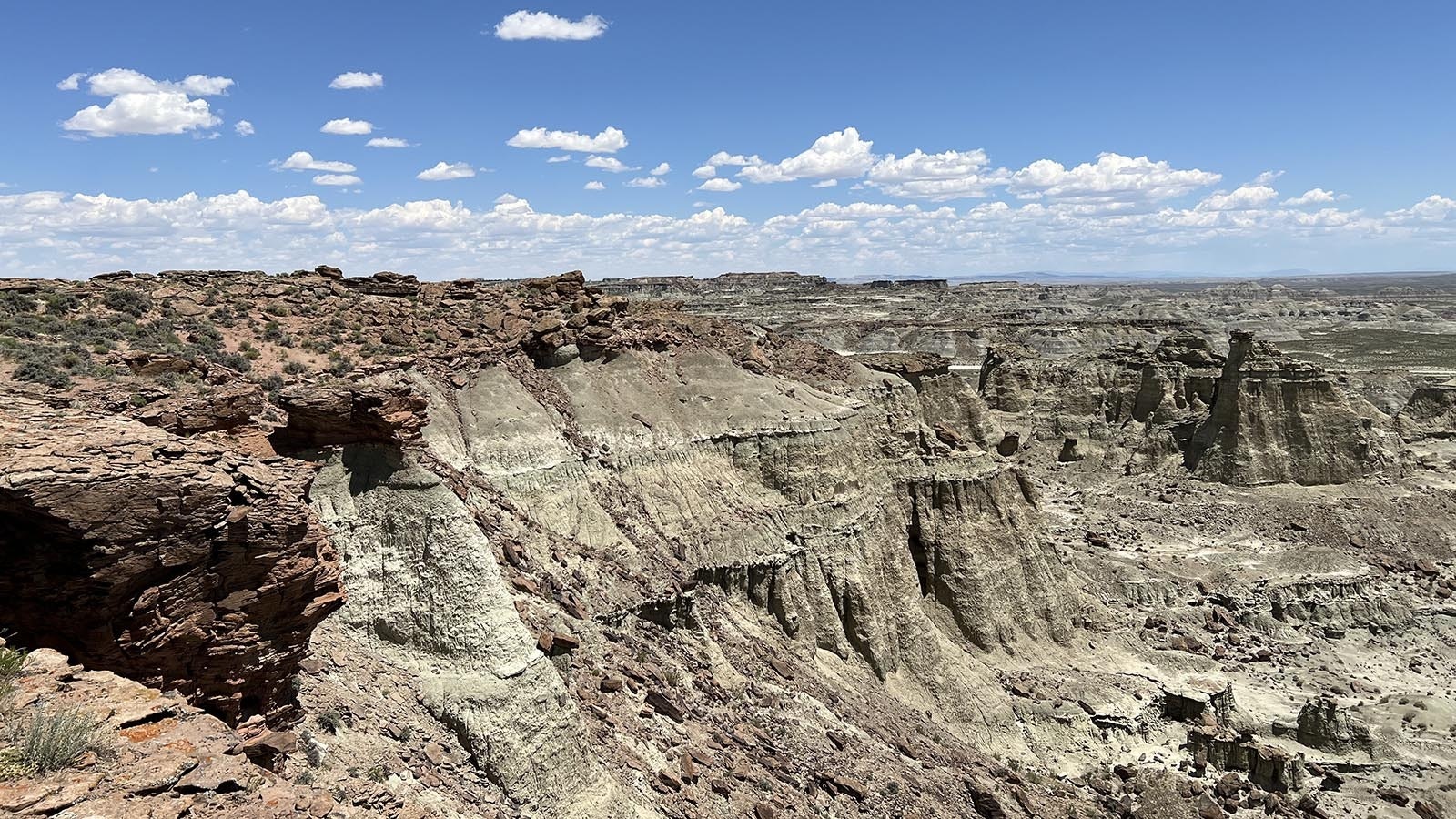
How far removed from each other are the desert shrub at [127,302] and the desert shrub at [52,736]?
914 inches

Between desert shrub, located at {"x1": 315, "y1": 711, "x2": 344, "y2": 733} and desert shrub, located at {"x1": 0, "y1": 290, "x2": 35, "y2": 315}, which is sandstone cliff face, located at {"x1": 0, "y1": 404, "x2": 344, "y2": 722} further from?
desert shrub, located at {"x1": 0, "y1": 290, "x2": 35, "y2": 315}

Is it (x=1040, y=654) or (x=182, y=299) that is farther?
(x=1040, y=654)

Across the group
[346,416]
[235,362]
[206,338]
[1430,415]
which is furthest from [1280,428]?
[206,338]

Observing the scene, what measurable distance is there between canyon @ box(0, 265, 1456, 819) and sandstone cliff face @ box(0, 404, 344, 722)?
0.13 feet

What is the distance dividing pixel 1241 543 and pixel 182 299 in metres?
53.0

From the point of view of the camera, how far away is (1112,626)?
36.1 meters

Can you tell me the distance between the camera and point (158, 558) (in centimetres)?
841

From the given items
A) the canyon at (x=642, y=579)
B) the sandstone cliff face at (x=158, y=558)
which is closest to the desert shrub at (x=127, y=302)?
the canyon at (x=642, y=579)

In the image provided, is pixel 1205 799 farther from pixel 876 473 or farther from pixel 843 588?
pixel 876 473

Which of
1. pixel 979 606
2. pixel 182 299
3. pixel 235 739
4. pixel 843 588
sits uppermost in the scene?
pixel 182 299

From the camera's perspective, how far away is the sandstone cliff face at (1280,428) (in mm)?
Answer: 53344

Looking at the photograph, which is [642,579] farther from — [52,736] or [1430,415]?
[1430,415]

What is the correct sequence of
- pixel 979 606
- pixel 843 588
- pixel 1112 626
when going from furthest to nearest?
pixel 1112 626 < pixel 979 606 < pixel 843 588

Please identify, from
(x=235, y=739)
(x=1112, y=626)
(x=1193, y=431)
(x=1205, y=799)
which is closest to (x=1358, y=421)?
(x=1193, y=431)
